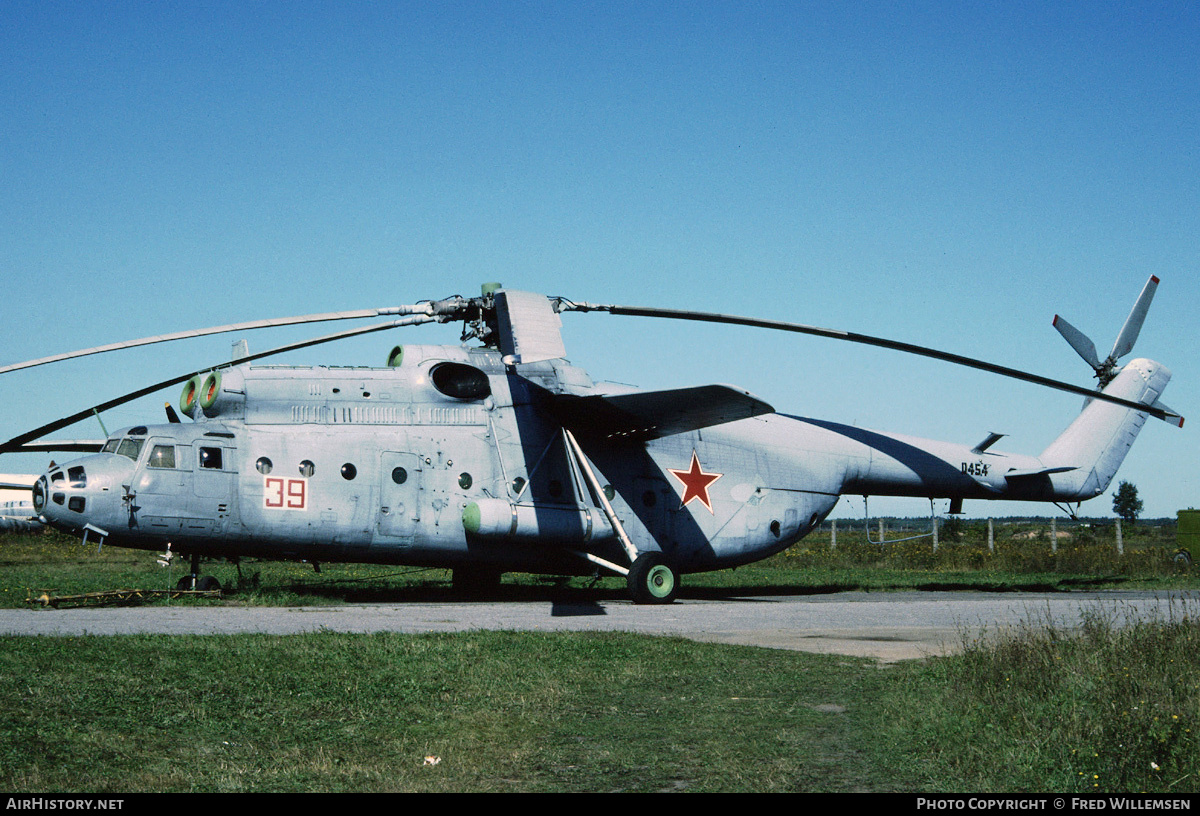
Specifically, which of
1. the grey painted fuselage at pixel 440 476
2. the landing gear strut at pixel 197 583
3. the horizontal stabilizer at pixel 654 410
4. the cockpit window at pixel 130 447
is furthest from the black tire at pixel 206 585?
the horizontal stabilizer at pixel 654 410

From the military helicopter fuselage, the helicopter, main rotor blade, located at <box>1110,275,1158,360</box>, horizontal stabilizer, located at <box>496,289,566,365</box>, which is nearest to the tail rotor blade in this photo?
main rotor blade, located at <box>1110,275,1158,360</box>

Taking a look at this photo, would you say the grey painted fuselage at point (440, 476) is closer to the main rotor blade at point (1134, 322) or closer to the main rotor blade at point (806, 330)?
the main rotor blade at point (806, 330)

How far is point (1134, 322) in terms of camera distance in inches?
1022

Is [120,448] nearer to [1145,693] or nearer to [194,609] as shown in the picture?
[194,609]

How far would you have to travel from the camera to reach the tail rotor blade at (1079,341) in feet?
86.6

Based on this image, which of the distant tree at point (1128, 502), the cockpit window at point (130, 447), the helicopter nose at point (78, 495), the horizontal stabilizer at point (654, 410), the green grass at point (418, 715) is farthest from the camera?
the distant tree at point (1128, 502)

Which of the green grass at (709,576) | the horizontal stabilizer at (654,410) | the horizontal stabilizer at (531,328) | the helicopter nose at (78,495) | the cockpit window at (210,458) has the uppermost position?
the horizontal stabilizer at (531,328)

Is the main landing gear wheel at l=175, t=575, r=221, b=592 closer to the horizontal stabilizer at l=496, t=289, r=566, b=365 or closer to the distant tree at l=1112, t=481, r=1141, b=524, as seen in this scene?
the horizontal stabilizer at l=496, t=289, r=566, b=365

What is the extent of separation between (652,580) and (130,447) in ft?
A: 31.2

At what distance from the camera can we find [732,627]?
15.2 metres

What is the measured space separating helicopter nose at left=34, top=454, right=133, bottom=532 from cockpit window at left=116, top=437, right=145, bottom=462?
0.48 m

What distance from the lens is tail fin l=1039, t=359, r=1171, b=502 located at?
25.7 metres

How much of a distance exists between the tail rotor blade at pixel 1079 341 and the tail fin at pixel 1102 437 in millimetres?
714
